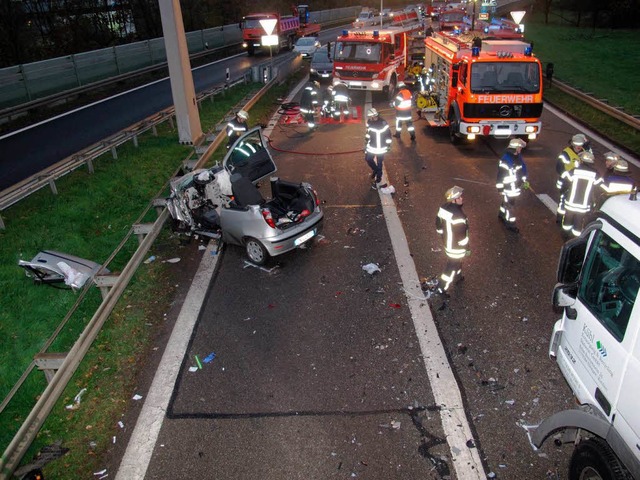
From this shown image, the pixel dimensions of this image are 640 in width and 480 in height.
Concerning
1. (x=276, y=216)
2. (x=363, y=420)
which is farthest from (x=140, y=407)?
(x=276, y=216)

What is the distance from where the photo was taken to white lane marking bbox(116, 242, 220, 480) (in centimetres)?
463

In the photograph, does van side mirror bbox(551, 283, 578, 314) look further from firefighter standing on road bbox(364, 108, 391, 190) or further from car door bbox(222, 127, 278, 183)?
firefighter standing on road bbox(364, 108, 391, 190)

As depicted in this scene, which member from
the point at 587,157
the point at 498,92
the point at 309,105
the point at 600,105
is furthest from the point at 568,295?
the point at 600,105

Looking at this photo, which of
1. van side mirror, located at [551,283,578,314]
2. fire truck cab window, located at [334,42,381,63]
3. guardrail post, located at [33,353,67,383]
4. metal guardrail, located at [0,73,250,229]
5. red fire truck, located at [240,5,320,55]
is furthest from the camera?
red fire truck, located at [240,5,320,55]

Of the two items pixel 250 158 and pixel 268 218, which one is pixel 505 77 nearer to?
pixel 250 158

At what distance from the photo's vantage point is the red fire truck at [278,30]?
32.8 m

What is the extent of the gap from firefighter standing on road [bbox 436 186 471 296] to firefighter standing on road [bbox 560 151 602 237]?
7.96 ft

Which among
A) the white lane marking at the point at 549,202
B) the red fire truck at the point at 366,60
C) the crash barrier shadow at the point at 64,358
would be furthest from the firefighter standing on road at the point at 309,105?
the white lane marking at the point at 549,202

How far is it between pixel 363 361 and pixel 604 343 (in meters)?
2.70

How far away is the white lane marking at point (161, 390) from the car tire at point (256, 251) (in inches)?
27.1

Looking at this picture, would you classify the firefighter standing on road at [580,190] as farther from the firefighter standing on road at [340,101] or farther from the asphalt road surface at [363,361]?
the firefighter standing on road at [340,101]

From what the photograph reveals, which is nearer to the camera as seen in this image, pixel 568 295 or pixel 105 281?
pixel 568 295

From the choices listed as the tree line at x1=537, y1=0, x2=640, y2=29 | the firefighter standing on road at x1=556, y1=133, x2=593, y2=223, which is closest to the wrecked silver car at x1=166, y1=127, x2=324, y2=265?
the firefighter standing on road at x1=556, y1=133, x2=593, y2=223

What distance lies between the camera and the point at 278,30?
109 feet
